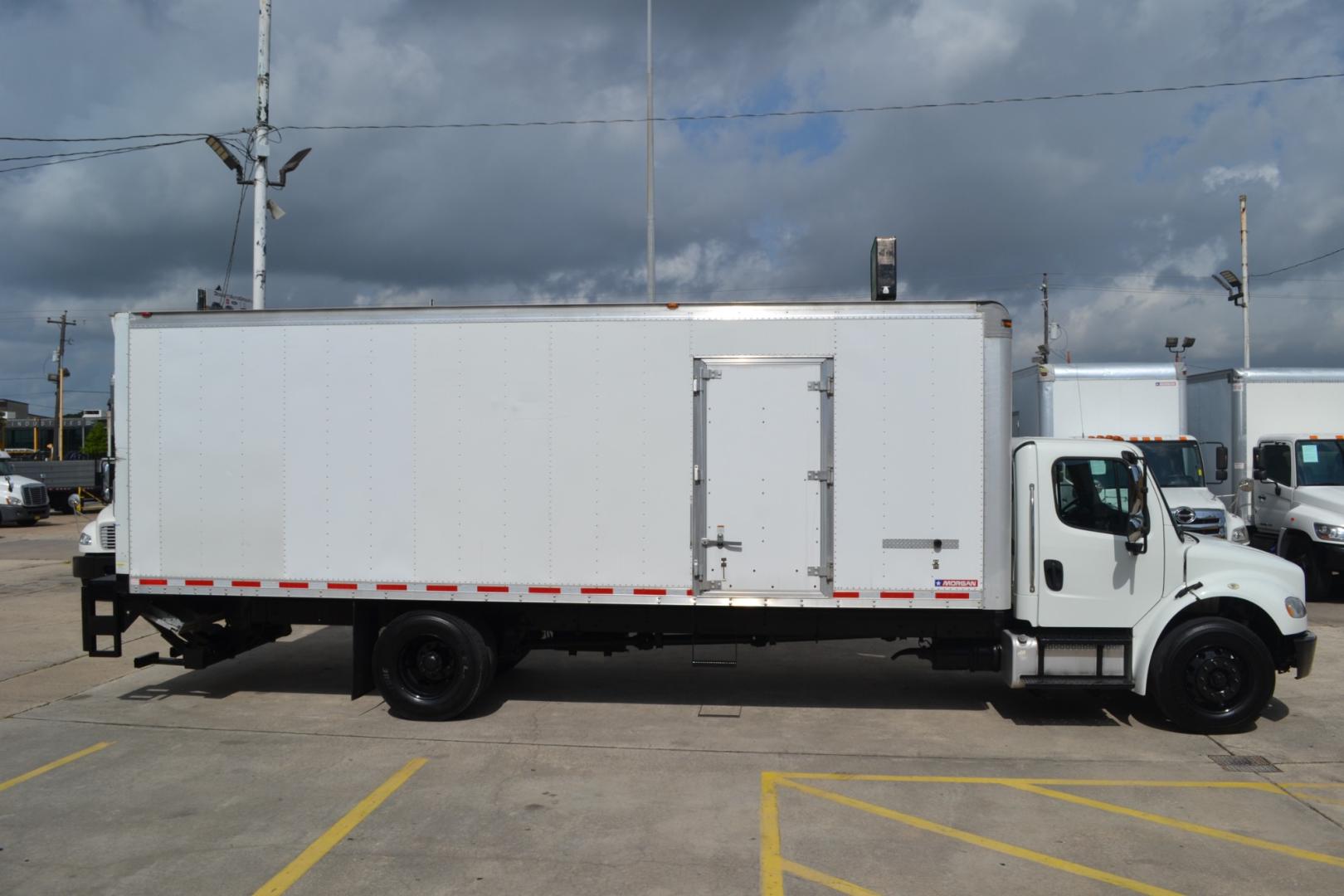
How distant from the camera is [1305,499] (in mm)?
14164

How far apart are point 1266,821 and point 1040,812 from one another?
4.29 ft

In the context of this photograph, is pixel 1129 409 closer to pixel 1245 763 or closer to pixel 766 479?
pixel 1245 763

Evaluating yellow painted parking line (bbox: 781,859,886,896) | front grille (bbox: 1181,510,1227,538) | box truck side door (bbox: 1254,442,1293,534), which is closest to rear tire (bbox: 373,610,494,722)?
yellow painted parking line (bbox: 781,859,886,896)

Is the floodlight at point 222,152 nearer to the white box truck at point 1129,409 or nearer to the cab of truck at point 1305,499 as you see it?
the white box truck at point 1129,409

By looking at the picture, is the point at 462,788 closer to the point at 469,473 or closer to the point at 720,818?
the point at 720,818

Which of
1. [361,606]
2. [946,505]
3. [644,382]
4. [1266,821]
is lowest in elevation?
[1266,821]

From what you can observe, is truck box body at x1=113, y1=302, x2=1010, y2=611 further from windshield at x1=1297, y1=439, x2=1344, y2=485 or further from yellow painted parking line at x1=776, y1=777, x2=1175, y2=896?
windshield at x1=1297, y1=439, x2=1344, y2=485

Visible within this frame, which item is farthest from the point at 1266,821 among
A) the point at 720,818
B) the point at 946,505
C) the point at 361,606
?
the point at 361,606

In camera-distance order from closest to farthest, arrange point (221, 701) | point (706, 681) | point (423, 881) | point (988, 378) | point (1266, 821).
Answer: point (423, 881) < point (1266, 821) < point (988, 378) < point (221, 701) < point (706, 681)

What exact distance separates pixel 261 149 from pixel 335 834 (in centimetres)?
1249

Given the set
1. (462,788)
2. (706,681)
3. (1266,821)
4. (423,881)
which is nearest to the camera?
(423,881)

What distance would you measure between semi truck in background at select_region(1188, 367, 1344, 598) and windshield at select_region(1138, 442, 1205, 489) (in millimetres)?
904

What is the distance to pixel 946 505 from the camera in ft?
23.9

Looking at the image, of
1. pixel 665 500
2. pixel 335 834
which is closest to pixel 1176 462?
pixel 665 500
